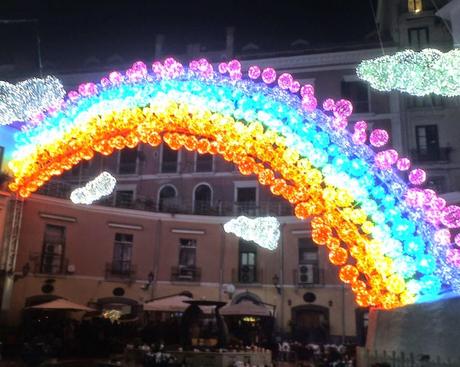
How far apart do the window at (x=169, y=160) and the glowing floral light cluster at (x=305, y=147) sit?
54.3 ft

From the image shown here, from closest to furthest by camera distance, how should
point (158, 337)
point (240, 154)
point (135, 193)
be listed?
point (240, 154) < point (158, 337) < point (135, 193)

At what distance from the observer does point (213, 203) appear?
3066 cm

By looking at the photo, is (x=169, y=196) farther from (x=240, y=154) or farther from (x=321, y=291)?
(x=240, y=154)

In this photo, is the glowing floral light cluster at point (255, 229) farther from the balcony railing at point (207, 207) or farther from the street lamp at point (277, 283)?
the balcony railing at point (207, 207)

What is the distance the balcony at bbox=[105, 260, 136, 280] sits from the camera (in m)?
26.8

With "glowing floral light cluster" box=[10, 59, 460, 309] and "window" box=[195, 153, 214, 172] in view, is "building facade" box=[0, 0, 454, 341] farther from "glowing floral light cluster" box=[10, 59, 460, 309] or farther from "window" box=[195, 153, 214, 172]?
"glowing floral light cluster" box=[10, 59, 460, 309]

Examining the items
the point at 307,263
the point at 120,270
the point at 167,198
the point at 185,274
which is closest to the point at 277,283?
the point at 307,263

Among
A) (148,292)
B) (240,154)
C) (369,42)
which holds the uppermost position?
(369,42)

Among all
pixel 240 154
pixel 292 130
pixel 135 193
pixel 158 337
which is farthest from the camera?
pixel 135 193

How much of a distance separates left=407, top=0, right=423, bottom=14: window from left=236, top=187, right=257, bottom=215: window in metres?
13.4

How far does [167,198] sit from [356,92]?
12.5 meters

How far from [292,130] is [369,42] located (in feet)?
61.3

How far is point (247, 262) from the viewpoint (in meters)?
28.7

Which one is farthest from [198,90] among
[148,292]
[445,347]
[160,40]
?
[160,40]
